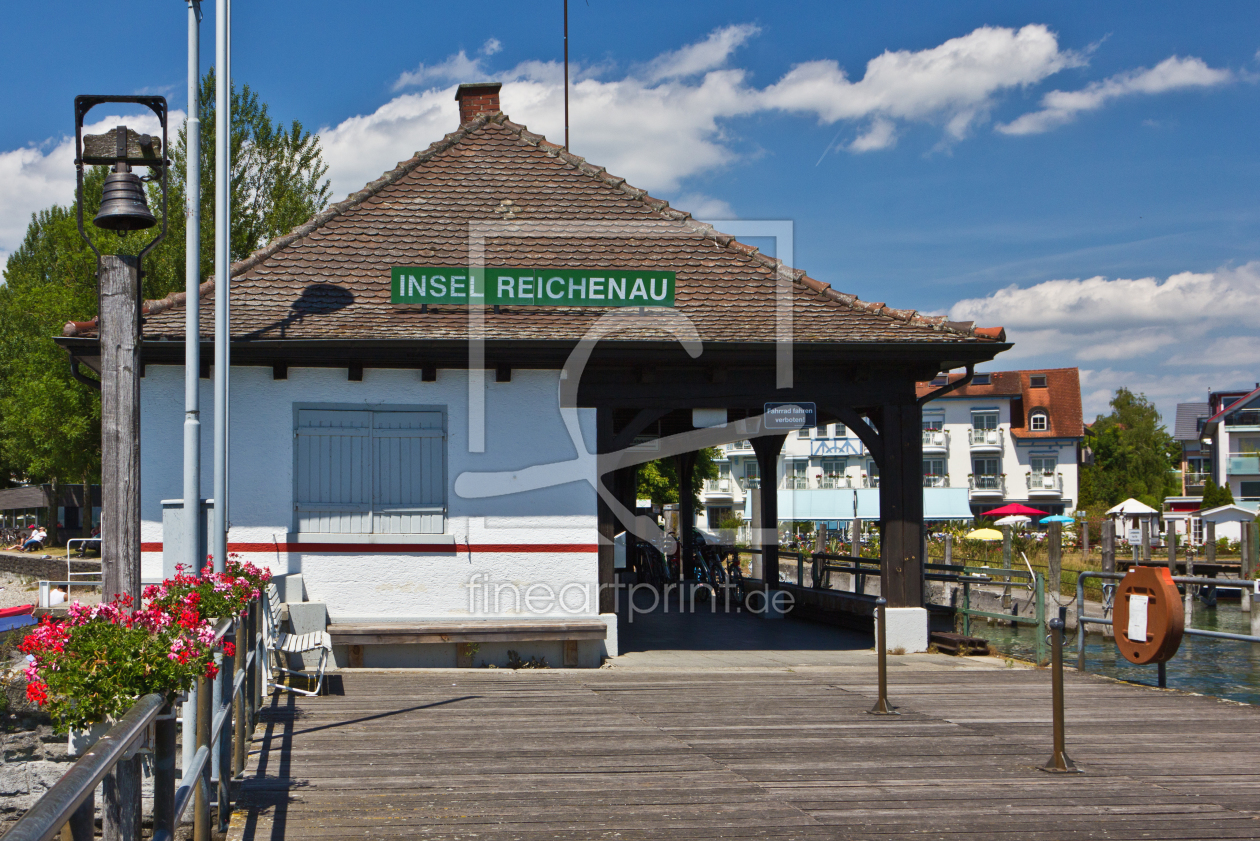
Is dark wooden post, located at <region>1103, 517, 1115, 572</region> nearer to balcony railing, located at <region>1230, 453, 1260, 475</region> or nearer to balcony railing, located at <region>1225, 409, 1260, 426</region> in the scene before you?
balcony railing, located at <region>1230, 453, 1260, 475</region>

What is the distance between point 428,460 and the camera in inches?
454

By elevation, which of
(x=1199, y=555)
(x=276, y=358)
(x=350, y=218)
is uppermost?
(x=350, y=218)

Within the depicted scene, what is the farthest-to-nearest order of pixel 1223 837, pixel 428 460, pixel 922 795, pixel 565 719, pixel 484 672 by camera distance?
pixel 428 460 < pixel 484 672 < pixel 565 719 < pixel 922 795 < pixel 1223 837

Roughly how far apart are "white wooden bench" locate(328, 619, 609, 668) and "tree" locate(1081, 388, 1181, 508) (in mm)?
64391

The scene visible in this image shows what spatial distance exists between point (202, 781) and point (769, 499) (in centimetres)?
1305

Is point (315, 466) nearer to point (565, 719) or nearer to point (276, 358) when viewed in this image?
point (276, 358)

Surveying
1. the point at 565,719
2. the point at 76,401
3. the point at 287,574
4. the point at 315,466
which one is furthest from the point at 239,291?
the point at 76,401

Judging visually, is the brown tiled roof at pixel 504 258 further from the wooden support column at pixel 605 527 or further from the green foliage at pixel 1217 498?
the green foliage at pixel 1217 498

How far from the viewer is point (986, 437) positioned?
2670 inches

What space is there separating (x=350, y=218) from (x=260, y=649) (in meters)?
6.48

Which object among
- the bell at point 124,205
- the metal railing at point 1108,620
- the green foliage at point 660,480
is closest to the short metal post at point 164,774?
the bell at point 124,205

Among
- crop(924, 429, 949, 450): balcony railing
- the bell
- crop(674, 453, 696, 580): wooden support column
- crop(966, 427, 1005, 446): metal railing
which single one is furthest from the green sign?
crop(966, 427, 1005, 446): metal railing

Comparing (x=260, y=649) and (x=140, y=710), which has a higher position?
(x=140, y=710)

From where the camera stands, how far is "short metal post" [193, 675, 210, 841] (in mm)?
4527
